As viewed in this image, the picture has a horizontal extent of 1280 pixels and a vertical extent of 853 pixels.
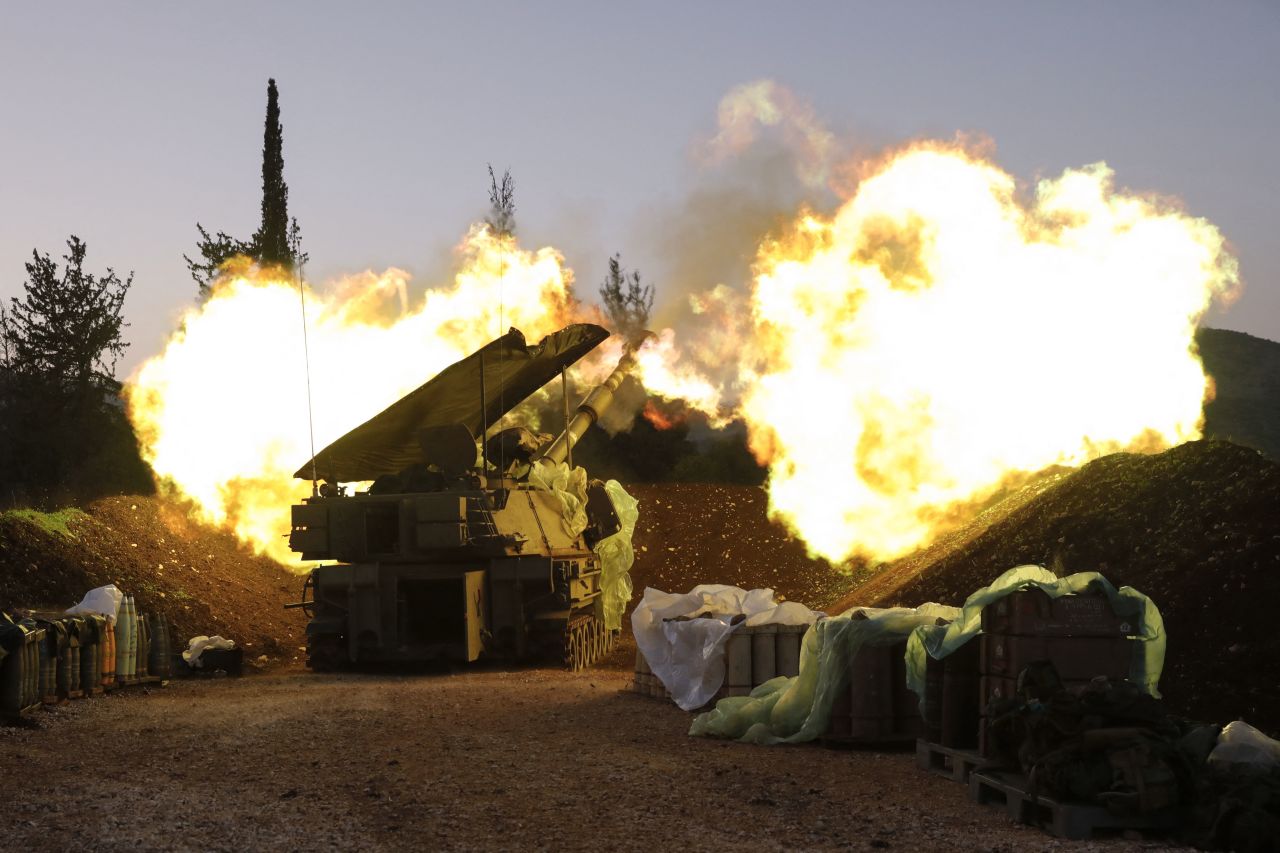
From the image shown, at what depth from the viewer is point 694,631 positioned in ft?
50.0

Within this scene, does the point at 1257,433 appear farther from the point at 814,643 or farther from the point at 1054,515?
the point at 814,643

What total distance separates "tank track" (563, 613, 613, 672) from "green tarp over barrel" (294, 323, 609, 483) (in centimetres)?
351

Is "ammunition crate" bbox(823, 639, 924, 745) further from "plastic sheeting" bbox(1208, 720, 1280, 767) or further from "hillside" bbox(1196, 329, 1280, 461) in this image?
"hillside" bbox(1196, 329, 1280, 461)

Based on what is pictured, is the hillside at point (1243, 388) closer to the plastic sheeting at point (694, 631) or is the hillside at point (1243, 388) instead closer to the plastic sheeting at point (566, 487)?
the plastic sheeting at point (566, 487)

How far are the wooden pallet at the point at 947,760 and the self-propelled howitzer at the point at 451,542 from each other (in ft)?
33.2

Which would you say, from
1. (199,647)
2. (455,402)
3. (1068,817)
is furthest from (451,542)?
(1068,817)

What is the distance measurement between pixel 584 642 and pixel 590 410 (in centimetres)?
644

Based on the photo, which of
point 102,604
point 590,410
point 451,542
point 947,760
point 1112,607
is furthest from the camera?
point 590,410

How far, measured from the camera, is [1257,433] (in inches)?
2103

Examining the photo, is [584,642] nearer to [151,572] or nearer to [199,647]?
[199,647]

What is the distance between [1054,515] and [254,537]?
870 inches

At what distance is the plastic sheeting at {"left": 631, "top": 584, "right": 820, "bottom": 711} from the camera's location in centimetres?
1471

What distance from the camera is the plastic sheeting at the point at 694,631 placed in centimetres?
1471

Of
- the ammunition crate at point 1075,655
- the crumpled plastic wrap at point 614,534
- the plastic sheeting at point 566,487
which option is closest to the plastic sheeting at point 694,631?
the ammunition crate at point 1075,655
